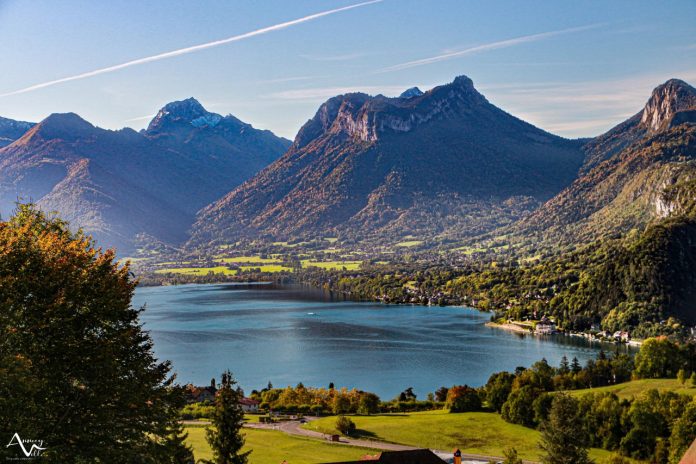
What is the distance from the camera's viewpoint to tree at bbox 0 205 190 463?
13.1 meters

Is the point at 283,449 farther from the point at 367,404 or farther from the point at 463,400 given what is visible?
the point at 463,400

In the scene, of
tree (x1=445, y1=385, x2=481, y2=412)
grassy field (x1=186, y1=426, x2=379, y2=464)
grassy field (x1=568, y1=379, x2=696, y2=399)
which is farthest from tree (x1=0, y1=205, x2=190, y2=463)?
grassy field (x1=568, y1=379, x2=696, y2=399)

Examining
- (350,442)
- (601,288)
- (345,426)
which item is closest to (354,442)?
(350,442)

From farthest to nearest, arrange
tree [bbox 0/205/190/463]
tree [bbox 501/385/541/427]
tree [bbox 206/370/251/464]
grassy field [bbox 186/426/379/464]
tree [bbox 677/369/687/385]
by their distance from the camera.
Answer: tree [bbox 677/369/687/385], tree [bbox 501/385/541/427], grassy field [bbox 186/426/379/464], tree [bbox 206/370/251/464], tree [bbox 0/205/190/463]

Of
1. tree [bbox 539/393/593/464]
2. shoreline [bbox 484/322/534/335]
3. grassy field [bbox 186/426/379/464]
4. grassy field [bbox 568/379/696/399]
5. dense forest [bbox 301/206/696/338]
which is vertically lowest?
grassy field [bbox 186/426/379/464]

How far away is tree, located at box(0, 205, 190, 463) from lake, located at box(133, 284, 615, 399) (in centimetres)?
5675

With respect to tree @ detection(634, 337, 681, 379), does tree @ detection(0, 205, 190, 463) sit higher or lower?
higher

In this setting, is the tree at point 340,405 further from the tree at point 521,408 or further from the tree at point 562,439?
the tree at point 562,439

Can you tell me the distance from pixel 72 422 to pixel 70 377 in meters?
0.86

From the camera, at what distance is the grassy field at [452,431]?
4719cm

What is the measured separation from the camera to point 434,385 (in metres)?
73.9

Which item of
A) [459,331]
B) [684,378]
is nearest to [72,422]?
[684,378]

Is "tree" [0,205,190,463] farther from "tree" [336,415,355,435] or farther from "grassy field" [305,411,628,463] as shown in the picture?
"tree" [336,415,355,435]

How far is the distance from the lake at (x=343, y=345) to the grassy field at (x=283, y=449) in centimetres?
2618
